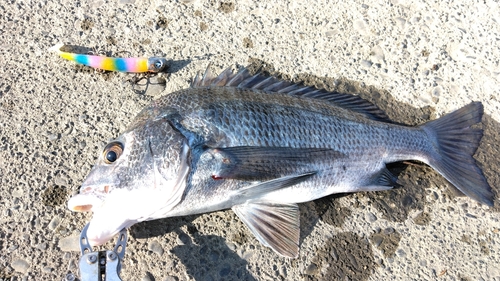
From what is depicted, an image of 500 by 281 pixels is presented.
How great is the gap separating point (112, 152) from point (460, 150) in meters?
Result: 2.23

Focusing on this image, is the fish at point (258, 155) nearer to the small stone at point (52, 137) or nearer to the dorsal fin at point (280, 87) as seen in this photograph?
Result: the dorsal fin at point (280, 87)

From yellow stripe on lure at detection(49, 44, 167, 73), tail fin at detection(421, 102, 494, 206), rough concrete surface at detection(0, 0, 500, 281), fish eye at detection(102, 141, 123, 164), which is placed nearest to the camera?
fish eye at detection(102, 141, 123, 164)

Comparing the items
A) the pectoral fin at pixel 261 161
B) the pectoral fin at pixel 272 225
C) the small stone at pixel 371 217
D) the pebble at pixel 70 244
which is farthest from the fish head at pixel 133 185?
the small stone at pixel 371 217

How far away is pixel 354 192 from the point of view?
2352 mm

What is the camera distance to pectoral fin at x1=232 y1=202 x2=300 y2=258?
2029 millimetres

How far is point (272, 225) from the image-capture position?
2.04 m

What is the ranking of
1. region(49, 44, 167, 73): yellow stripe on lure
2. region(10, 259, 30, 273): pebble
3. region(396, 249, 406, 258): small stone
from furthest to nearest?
region(49, 44, 167, 73): yellow stripe on lure
region(396, 249, 406, 258): small stone
region(10, 259, 30, 273): pebble

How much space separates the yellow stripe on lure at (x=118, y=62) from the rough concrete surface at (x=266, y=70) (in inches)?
2.9

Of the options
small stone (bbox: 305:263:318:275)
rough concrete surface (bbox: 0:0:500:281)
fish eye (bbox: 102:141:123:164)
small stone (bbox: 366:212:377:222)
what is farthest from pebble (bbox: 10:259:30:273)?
small stone (bbox: 366:212:377:222)

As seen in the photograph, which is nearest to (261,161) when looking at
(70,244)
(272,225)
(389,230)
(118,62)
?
(272,225)

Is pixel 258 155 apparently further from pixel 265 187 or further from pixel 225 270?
pixel 225 270

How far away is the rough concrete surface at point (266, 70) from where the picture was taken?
2.10m

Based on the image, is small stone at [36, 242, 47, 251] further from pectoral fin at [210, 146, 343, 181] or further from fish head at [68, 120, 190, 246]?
pectoral fin at [210, 146, 343, 181]

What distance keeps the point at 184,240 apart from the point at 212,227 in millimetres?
183
